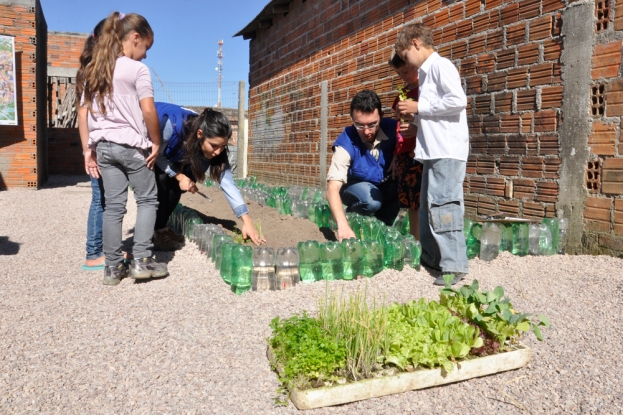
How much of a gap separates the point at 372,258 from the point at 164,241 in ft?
6.47

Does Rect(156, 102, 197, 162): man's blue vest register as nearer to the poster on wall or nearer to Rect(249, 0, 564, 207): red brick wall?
Rect(249, 0, 564, 207): red brick wall

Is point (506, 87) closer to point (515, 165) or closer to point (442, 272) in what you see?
point (515, 165)

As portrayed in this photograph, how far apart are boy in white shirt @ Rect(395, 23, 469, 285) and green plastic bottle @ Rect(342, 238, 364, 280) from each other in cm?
50

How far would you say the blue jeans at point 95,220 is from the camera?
12.6 feet

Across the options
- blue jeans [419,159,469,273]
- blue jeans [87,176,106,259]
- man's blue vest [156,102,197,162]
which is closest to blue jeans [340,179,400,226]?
blue jeans [419,159,469,273]

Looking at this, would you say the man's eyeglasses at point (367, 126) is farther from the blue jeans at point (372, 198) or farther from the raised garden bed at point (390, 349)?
the raised garden bed at point (390, 349)

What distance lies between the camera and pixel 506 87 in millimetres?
4707

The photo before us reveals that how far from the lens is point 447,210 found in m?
3.46

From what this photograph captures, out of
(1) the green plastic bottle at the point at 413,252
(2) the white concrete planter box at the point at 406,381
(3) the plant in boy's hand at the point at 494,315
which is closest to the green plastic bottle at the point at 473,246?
(1) the green plastic bottle at the point at 413,252

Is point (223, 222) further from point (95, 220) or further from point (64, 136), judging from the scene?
point (64, 136)

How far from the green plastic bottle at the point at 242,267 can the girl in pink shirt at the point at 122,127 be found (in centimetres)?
58

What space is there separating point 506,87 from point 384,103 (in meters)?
2.06

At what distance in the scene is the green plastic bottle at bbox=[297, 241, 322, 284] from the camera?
3.53 m

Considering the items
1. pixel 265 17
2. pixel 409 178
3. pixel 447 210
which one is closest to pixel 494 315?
pixel 447 210
